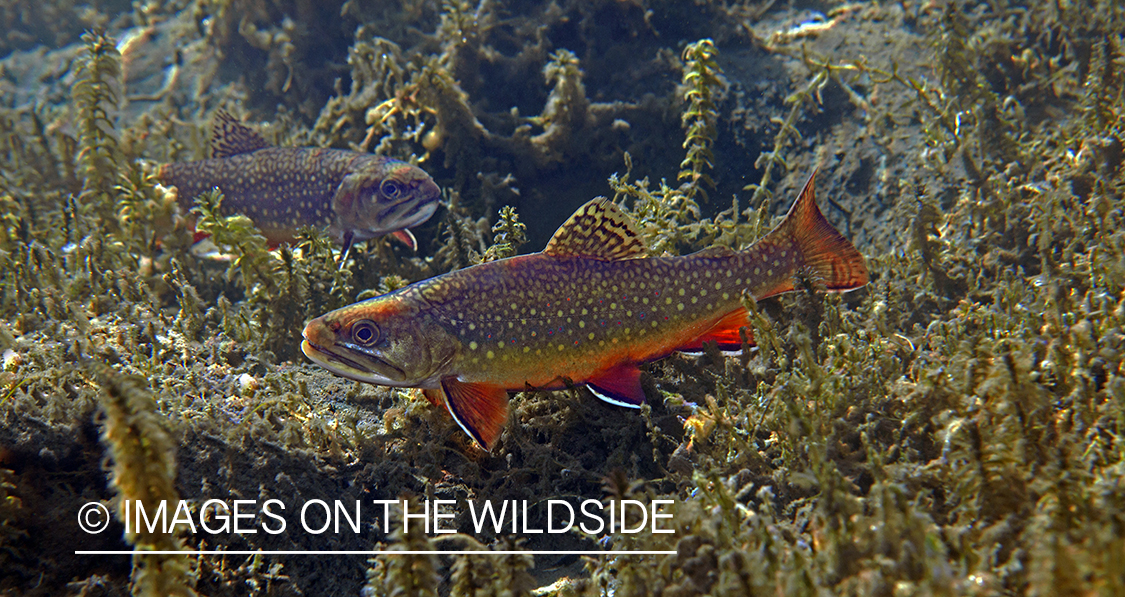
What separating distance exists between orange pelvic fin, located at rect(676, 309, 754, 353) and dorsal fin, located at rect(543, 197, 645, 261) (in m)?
0.72

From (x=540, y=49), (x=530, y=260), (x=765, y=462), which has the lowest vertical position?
(x=765, y=462)

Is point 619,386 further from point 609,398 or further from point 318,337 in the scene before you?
point 318,337

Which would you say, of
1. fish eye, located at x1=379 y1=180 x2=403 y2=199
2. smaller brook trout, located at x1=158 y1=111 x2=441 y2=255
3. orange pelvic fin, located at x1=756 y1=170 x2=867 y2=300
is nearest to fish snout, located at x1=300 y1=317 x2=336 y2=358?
smaller brook trout, located at x1=158 y1=111 x2=441 y2=255

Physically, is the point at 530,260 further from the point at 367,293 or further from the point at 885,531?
the point at 885,531

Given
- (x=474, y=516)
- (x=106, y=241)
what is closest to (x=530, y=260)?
(x=474, y=516)

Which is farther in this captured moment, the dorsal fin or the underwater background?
the dorsal fin

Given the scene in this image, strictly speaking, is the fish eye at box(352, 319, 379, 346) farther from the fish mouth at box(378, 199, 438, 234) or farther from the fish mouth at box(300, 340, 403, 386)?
the fish mouth at box(378, 199, 438, 234)

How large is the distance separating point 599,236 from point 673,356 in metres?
1.03

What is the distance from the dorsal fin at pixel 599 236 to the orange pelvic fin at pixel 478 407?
1001 millimetres

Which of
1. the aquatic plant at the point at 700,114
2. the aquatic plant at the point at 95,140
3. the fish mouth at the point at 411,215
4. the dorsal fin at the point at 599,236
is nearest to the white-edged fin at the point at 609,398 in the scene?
the dorsal fin at the point at 599,236

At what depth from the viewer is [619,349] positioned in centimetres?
392

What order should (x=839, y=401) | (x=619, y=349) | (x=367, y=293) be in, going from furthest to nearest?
1. (x=367, y=293)
2. (x=619, y=349)
3. (x=839, y=401)

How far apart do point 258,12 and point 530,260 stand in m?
8.27

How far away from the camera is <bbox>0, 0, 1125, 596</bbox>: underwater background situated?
269 cm
